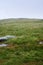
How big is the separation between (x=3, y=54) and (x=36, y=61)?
302 inches

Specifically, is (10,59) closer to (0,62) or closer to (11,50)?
(0,62)

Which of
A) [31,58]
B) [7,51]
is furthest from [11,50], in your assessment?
[31,58]

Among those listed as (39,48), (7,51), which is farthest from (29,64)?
(39,48)

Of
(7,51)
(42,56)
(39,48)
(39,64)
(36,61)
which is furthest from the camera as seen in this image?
(39,48)

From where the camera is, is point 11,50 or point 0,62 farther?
point 11,50

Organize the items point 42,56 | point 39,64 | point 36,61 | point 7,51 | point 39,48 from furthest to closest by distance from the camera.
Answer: point 39,48
point 7,51
point 42,56
point 36,61
point 39,64

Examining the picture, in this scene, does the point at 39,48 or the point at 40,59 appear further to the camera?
the point at 39,48

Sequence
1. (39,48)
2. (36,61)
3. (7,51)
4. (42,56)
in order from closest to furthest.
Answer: (36,61) < (42,56) < (7,51) < (39,48)

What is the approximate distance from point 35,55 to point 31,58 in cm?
234

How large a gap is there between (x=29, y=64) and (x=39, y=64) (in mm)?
1636

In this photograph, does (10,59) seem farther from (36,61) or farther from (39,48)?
(39,48)

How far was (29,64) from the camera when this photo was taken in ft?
108

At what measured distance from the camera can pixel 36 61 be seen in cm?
3491

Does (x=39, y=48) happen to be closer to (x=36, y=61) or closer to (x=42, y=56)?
(x=42, y=56)
